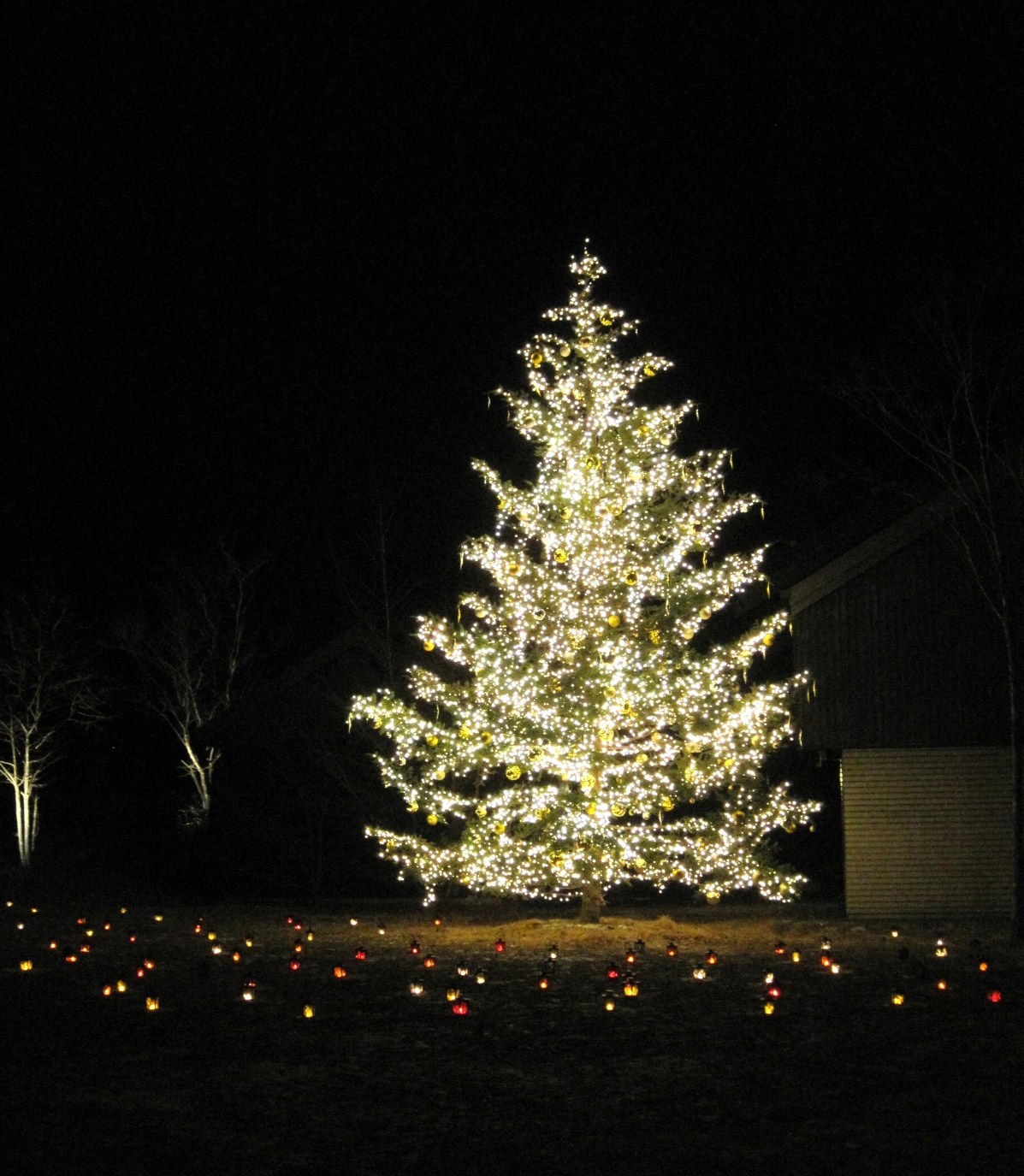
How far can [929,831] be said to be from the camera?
64.1 feet

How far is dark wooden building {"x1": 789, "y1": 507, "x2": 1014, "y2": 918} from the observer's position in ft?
63.2

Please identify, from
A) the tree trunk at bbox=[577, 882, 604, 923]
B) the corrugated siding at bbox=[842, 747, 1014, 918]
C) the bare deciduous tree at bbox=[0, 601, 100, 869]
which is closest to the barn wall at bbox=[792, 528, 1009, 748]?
the corrugated siding at bbox=[842, 747, 1014, 918]

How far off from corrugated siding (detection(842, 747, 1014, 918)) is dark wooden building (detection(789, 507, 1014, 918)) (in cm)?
2

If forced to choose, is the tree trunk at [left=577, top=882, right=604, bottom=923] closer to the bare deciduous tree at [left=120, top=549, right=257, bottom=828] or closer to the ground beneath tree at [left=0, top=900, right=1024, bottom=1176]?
the ground beneath tree at [left=0, top=900, right=1024, bottom=1176]

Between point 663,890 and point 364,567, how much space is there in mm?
9561

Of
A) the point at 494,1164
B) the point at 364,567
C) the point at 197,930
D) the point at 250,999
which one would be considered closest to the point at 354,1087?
the point at 494,1164

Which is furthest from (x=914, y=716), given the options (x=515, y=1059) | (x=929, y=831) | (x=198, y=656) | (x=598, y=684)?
(x=198, y=656)

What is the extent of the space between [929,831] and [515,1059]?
38.8 feet

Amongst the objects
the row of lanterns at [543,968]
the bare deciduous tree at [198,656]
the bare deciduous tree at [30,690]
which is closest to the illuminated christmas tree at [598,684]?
the row of lanterns at [543,968]

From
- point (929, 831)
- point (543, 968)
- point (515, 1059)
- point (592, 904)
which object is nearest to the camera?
point (515, 1059)

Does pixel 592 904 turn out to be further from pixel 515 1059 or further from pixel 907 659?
pixel 515 1059

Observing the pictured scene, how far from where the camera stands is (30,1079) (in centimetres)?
855

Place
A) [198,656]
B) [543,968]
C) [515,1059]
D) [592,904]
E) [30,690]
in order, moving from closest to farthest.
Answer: [515,1059]
[543,968]
[592,904]
[198,656]
[30,690]

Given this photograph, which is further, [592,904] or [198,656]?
[198,656]
